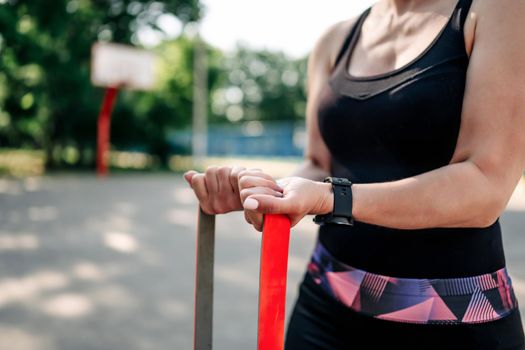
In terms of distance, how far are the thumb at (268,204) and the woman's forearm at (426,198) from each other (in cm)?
10

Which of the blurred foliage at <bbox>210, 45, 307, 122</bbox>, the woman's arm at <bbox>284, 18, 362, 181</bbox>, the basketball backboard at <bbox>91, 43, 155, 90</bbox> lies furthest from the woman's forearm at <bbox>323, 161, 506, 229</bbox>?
the blurred foliage at <bbox>210, 45, 307, 122</bbox>

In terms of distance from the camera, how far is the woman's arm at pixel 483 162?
0.91m

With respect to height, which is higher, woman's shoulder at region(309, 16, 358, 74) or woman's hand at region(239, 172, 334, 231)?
woman's shoulder at region(309, 16, 358, 74)

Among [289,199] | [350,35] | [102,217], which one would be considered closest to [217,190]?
[289,199]

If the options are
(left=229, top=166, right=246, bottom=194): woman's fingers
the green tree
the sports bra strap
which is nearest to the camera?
(left=229, top=166, right=246, bottom=194): woman's fingers

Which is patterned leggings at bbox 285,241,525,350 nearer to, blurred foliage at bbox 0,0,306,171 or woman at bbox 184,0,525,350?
woman at bbox 184,0,525,350

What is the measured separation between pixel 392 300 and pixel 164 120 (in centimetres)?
1699

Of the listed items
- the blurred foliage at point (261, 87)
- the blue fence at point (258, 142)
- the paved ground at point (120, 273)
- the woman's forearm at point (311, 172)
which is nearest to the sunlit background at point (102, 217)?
the paved ground at point (120, 273)

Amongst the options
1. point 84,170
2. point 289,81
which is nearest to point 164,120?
point 84,170

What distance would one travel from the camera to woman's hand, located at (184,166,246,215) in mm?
1023

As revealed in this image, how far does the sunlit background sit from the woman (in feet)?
6.43

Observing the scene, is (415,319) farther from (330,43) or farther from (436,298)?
(330,43)

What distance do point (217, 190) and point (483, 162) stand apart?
1.68 feet

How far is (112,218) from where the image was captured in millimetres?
7211
